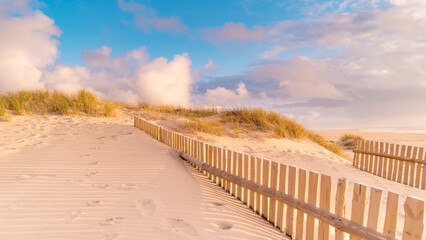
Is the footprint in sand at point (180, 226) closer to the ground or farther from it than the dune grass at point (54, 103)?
closer to the ground

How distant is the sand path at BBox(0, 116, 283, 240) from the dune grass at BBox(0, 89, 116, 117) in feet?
Result: 15.6

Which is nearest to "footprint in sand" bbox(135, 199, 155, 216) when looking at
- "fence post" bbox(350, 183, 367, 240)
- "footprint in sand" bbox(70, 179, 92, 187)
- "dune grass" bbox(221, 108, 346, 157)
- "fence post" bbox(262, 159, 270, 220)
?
"footprint in sand" bbox(70, 179, 92, 187)

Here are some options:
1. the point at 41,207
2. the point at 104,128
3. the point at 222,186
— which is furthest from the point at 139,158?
the point at 104,128

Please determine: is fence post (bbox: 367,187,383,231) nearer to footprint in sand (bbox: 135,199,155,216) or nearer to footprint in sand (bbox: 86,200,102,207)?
footprint in sand (bbox: 135,199,155,216)

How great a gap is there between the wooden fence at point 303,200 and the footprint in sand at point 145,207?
147 cm

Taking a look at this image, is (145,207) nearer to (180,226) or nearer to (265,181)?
(180,226)

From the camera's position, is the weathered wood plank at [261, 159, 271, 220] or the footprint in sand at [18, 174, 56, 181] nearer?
the weathered wood plank at [261, 159, 271, 220]

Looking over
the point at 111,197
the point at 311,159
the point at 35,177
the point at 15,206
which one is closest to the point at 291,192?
the point at 111,197

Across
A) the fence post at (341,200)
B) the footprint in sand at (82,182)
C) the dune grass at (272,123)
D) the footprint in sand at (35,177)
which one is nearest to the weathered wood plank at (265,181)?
the fence post at (341,200)

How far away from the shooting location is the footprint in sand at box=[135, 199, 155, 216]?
3392 mm

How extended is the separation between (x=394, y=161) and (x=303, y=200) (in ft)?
21.9

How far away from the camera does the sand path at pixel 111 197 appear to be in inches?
119

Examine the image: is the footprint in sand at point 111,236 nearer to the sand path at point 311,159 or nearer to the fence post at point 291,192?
the fence post at point 291,192

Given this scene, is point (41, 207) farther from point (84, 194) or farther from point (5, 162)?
point (5, 162)
